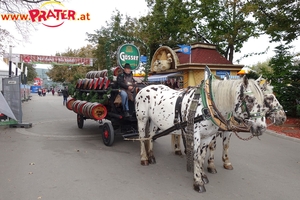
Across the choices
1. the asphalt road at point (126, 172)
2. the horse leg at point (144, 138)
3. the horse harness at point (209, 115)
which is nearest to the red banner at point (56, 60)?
the asphalt road at point (126, 172)

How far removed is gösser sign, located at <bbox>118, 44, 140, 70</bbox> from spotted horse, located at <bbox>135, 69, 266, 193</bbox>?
1.87 m

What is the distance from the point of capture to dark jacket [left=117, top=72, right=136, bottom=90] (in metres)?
5.65

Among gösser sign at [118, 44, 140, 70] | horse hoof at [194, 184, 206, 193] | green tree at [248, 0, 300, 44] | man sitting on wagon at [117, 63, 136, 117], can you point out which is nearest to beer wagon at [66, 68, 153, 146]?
man sitting on wagon at [117, 63, 136, 117]

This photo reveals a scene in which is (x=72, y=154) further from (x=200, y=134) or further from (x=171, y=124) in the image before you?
(x=200, y=134)

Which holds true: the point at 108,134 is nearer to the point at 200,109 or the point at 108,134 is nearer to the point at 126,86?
the point at 126,86

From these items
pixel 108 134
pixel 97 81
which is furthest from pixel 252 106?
pixel 97 81

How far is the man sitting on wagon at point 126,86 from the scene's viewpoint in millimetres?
5631

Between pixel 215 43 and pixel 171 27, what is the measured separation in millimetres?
3504

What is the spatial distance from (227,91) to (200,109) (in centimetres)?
52

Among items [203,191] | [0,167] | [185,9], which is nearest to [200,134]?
[203,191]

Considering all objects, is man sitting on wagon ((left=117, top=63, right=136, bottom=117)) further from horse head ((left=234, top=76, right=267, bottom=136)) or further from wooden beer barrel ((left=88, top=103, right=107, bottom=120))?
horse head ((left=234, top=76, right=267, bottom=136))

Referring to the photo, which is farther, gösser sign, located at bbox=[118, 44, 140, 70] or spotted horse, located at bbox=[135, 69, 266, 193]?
gösser sign, located at bbox=[118, 44, 140, 70]

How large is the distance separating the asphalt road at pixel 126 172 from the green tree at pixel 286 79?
481 cm

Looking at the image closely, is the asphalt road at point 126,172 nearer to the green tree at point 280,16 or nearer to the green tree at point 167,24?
the green tree at point 280,16
